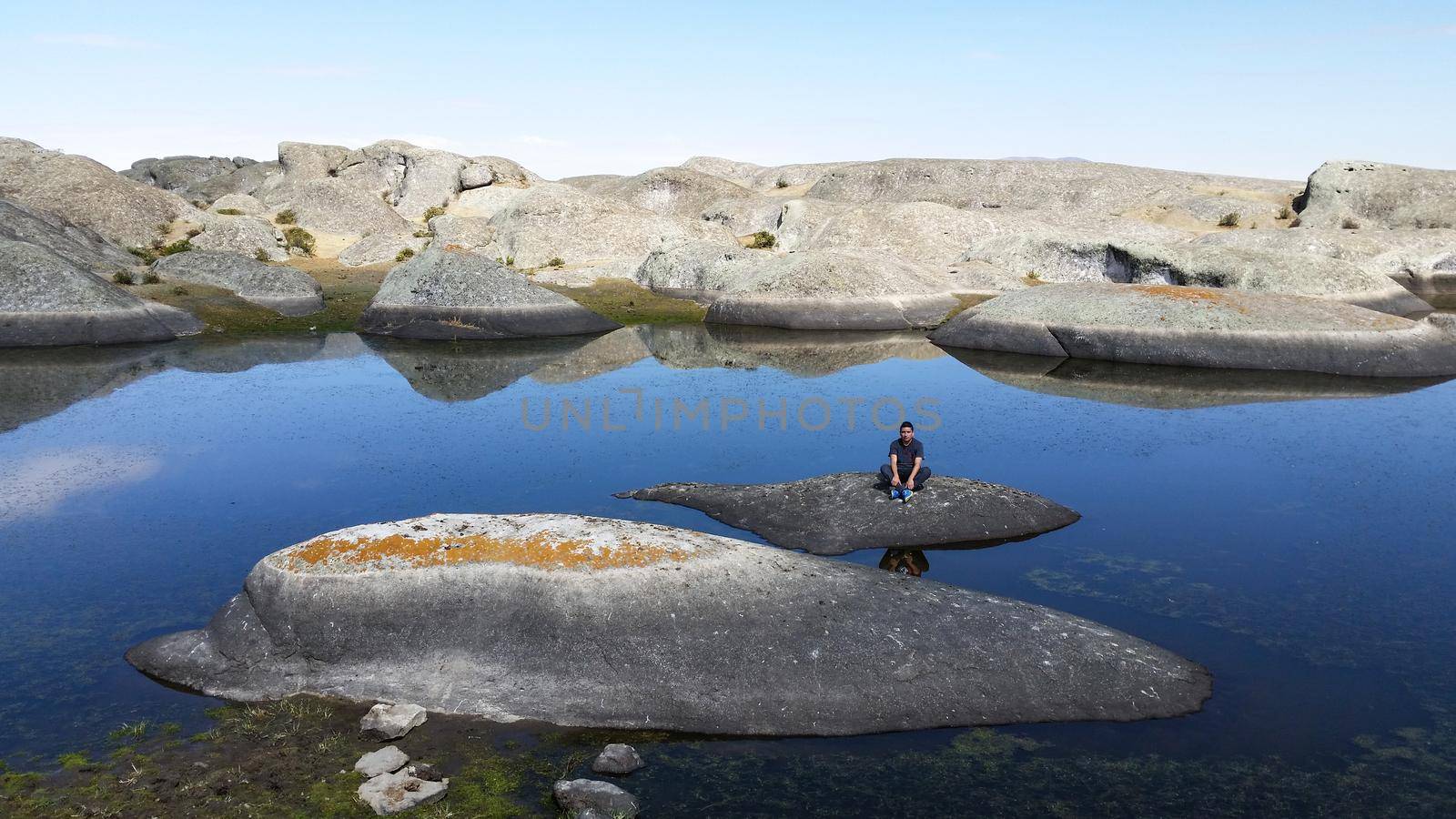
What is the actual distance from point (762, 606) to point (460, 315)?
92.0 feet

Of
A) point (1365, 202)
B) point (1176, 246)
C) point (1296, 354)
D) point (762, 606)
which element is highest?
point (1365, 202)

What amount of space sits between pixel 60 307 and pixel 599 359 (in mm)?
17506

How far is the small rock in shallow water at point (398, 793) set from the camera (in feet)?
28.9

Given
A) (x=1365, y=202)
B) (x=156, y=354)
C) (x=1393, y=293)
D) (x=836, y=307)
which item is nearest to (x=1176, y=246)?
(x=1393, y=293)

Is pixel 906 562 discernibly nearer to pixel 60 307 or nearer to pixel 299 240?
pixel 60 307

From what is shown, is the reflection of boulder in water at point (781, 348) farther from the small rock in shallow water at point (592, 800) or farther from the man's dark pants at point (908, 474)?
the small rock in shallow water at point (592, 800)

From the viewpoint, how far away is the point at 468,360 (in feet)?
106

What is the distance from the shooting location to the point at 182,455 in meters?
20.3

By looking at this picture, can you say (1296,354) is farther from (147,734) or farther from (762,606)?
(147,734)

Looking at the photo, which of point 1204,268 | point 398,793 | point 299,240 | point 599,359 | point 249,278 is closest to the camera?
point 398,793

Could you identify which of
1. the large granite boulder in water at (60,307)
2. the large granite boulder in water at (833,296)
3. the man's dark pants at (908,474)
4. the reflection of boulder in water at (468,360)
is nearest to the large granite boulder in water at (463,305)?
the reflection of boulder in water at (468,360)

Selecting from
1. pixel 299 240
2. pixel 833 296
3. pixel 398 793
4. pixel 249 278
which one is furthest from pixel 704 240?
pixel 398 793

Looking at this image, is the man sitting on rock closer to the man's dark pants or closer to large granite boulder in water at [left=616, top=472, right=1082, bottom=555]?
the man's dark pants

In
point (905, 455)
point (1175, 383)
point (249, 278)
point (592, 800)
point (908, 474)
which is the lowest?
point (592, 800)
